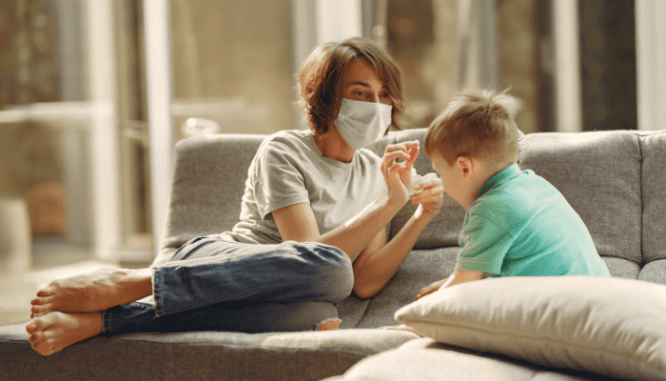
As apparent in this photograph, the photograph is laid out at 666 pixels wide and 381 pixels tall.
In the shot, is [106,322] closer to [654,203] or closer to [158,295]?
[158,295]

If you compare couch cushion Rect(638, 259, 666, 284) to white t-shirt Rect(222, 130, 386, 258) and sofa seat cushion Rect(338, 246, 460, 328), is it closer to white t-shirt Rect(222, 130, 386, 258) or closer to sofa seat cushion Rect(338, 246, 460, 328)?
sofa seat cushion Rect(338, 246, 460, 328)

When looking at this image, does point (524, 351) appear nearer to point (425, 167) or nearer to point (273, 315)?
point (273, 315)

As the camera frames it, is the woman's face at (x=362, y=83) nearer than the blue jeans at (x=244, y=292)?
No

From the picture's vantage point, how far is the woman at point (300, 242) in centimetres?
110

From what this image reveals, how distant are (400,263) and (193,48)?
2185mm

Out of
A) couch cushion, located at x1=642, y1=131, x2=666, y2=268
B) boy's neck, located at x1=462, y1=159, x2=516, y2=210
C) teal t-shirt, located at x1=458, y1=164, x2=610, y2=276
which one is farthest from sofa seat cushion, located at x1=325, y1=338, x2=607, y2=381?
couch cushion, located at x1=642, y1=131, x2=666, y2=268

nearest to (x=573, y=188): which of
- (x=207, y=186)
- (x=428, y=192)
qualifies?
(x=428, y=192)

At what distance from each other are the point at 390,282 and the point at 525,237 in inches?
21.4

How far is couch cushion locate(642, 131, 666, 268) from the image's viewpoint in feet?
4.66

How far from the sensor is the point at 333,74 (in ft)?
4.97

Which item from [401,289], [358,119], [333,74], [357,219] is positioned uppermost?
[333,74]

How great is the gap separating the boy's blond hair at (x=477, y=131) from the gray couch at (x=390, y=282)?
38 cm

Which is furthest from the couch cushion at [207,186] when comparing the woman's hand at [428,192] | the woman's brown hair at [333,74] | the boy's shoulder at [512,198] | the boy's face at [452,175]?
the boy's shoulder at [512,198]

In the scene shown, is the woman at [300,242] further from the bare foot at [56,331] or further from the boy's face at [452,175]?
the boy's face at [452,175]
